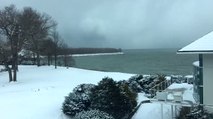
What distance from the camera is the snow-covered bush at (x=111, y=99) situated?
21.0 m

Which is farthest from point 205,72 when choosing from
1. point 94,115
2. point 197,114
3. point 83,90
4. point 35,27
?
point 35,27

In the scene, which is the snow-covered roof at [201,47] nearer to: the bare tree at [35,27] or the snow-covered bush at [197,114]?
the snow-covered bush at [197,114]

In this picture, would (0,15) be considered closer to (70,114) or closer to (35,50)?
(35,50)

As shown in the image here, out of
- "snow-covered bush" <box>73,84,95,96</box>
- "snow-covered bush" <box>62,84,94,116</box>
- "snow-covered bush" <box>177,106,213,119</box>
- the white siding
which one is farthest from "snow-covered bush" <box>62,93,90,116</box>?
the white siding

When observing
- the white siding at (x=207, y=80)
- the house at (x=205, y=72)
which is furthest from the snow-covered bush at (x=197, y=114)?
the white siding at (x=207, y=80)

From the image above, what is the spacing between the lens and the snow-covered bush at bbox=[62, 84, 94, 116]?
2120 cm

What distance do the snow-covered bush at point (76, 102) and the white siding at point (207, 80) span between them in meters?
7.16

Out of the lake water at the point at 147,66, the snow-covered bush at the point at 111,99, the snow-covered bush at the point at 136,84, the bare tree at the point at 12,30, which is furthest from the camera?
the lake water at the point at 147,66

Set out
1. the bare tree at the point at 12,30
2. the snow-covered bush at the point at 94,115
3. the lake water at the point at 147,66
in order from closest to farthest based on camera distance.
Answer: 1. the snow-covered bush at the point at 94,115
2. the bare tree at the point at 12,30
3. the lake water at the point at 147,66

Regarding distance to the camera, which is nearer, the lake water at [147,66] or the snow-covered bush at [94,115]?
the snow-covered bush at [94,115]

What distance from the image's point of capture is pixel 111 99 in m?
21.2

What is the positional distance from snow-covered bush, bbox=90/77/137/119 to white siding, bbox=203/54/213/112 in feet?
16.7

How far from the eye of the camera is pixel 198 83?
19.2 m

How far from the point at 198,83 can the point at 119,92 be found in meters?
4.86
